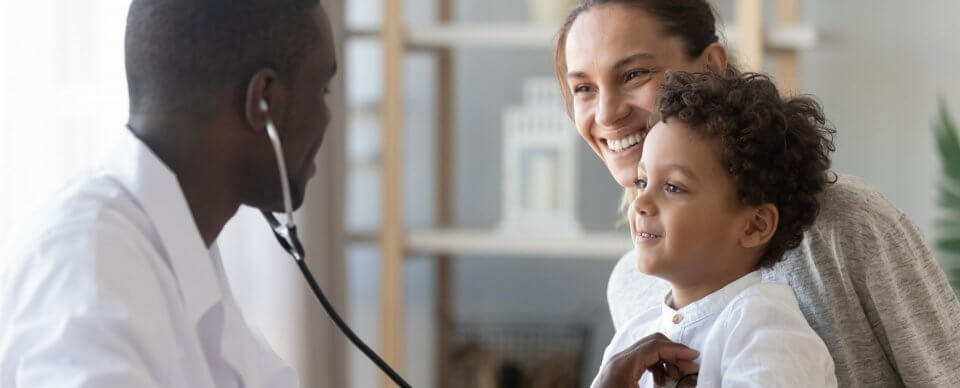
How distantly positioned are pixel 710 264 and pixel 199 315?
0.49 meters

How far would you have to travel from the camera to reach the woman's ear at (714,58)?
1365 mm

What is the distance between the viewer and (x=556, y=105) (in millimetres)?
2664

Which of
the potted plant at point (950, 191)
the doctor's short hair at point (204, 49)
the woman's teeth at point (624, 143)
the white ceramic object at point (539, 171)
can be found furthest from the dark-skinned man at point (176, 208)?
the white ceramic object at point (539, 171)

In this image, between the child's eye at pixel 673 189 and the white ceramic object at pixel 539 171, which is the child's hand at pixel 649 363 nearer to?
the child's eye at pixel 673 189

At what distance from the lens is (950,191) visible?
236cm

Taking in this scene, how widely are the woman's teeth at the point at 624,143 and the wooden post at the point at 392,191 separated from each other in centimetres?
127

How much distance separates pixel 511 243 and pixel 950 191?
36.6 inches

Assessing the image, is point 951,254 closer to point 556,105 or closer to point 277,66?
point 556,105

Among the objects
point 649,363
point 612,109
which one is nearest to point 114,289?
point 649,363

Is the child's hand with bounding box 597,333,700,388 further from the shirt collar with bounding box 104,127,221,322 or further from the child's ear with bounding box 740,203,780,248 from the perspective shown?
the shirt collar with bounding box 104,127,221,322

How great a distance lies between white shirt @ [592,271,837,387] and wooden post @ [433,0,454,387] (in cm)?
186

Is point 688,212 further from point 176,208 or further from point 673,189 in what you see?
point 176,208

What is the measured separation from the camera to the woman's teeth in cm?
135

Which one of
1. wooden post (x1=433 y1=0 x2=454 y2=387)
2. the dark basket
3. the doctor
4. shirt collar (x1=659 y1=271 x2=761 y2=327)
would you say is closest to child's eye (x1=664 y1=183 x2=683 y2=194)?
shirt collar (x1=659 y1=271 x2=761 y2=327)
